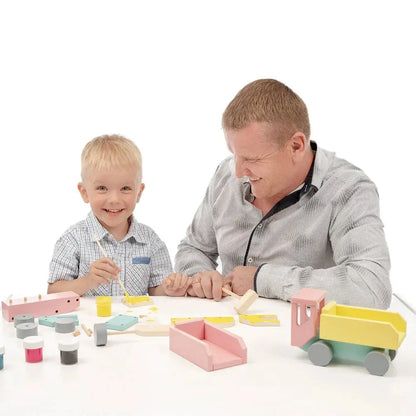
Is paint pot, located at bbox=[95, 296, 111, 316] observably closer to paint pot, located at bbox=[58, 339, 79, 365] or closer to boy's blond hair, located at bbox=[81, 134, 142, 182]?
paint pot, located at bbox=[58, 339, 79, 365]

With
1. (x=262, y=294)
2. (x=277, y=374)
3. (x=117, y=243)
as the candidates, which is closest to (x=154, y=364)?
(x=277, y=374)

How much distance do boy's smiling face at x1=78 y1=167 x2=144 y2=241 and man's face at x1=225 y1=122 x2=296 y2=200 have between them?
353mm

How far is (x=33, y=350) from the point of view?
1.25 metres

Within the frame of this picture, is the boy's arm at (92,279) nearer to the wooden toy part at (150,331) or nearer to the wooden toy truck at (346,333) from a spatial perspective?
the wooden toy part at (150,331)

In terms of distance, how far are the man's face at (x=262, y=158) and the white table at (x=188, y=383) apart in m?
0.61

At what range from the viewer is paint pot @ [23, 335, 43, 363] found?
1.24 m

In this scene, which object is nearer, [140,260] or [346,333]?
[346,333]

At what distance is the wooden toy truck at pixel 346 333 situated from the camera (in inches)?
46.7

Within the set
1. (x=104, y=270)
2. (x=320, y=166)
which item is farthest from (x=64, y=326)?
(x=320, y=166)

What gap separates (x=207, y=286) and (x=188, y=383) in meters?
0.65

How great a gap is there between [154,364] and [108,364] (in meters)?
0.10

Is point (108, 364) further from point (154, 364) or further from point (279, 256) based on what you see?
point (279, 256)

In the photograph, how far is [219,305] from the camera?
5.68 feet

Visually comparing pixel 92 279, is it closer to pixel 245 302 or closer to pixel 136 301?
pixel 136 301
